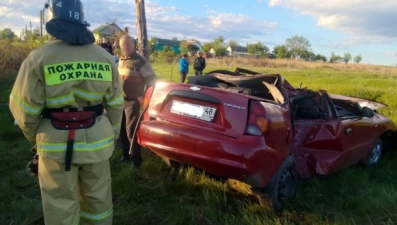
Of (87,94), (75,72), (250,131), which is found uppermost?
(75,72)

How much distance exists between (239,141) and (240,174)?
0.97 feet

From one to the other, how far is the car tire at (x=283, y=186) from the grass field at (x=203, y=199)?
83 mm

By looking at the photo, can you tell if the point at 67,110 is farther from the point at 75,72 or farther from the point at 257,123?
the point at 257,123

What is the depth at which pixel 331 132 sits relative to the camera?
4.20 m

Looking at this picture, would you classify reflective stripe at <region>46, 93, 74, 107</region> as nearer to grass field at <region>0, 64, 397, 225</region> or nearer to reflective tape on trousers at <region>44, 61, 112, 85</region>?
reflective tape on trousers at <region>44, 61, 112, 85</region>

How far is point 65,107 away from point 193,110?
1377 mm

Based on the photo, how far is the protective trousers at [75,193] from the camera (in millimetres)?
2340

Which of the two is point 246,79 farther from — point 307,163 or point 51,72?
point 51,72

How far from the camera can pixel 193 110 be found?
344 cm

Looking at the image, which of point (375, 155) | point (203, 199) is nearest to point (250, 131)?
point (203, 199)

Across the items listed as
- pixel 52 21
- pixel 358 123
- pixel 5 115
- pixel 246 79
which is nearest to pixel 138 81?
pixel 246 79

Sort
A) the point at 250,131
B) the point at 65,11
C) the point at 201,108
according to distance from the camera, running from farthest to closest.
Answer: the point at 201,108 → the point at 250,131 → the point at 65,11

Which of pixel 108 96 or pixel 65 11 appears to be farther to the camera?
pixel 108 96

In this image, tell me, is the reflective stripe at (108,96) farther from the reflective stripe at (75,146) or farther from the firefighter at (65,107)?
the reflective stripe at (75,146)
